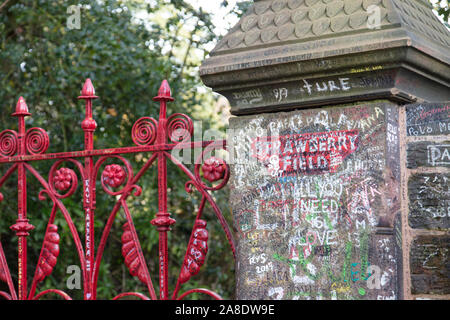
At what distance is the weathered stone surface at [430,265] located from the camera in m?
2.67

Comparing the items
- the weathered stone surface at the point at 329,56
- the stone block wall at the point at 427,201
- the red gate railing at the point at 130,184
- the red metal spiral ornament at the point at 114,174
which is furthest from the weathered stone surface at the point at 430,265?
the red metal spiral ornament at the point at 114,174

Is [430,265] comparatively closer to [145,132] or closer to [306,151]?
[306,151]

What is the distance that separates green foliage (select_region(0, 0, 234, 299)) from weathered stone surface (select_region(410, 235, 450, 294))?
3577mm

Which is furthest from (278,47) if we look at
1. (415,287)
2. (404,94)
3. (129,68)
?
(129,68)

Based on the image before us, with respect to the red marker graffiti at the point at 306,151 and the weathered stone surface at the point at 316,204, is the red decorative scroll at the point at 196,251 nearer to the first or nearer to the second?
the weathered stone surface at the point at 316,204

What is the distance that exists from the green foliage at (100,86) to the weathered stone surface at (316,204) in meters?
3.14

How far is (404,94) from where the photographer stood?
8.91 ft

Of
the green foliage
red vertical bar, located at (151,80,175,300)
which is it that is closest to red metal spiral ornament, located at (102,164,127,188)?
red vertical bar, located at (151,80,175,300)

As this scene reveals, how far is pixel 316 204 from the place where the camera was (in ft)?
9.02

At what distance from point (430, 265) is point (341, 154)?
1.88ft

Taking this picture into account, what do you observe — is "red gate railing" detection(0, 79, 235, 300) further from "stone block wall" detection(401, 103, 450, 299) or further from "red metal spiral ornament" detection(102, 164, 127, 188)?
"stone block wall" detection(401, 103, 450, 299)

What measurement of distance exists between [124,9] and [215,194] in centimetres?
201

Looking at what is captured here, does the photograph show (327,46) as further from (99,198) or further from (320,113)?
(99,198)

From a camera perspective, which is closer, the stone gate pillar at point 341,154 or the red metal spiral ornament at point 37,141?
the stone gate pillar at point 341,154
